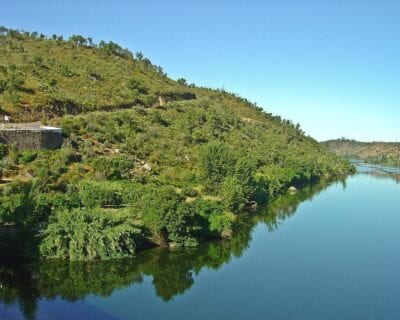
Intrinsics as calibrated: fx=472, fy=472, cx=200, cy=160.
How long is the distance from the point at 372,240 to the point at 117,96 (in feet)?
202

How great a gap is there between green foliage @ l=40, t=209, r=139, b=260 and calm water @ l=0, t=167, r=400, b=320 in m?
1.09

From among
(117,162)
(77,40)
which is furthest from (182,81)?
(117,162)

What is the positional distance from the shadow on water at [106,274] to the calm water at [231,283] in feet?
0.26

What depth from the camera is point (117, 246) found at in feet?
142

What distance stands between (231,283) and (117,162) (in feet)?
94.9

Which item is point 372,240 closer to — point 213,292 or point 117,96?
point 213,292

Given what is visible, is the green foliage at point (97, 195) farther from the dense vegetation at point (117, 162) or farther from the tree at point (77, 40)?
the tree at point (77, 40)

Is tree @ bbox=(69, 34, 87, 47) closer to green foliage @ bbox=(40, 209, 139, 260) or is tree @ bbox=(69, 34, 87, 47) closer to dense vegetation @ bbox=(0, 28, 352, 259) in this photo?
dense vegetation @ bbox=(0, 28, 352, 259)

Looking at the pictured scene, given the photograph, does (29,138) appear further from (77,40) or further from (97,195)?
(77,40)

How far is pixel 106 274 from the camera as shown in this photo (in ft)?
134

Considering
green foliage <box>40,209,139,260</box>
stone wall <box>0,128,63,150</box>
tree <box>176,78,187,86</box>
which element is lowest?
green foliage <box>40,209,139,260</box>

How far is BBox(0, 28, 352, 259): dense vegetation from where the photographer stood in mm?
43312

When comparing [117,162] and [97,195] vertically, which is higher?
[117,162]

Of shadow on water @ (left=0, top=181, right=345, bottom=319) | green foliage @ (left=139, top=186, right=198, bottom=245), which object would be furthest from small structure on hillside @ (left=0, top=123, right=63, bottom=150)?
shadow on water @ (left=0, top=181, right=345, bottom=319)
